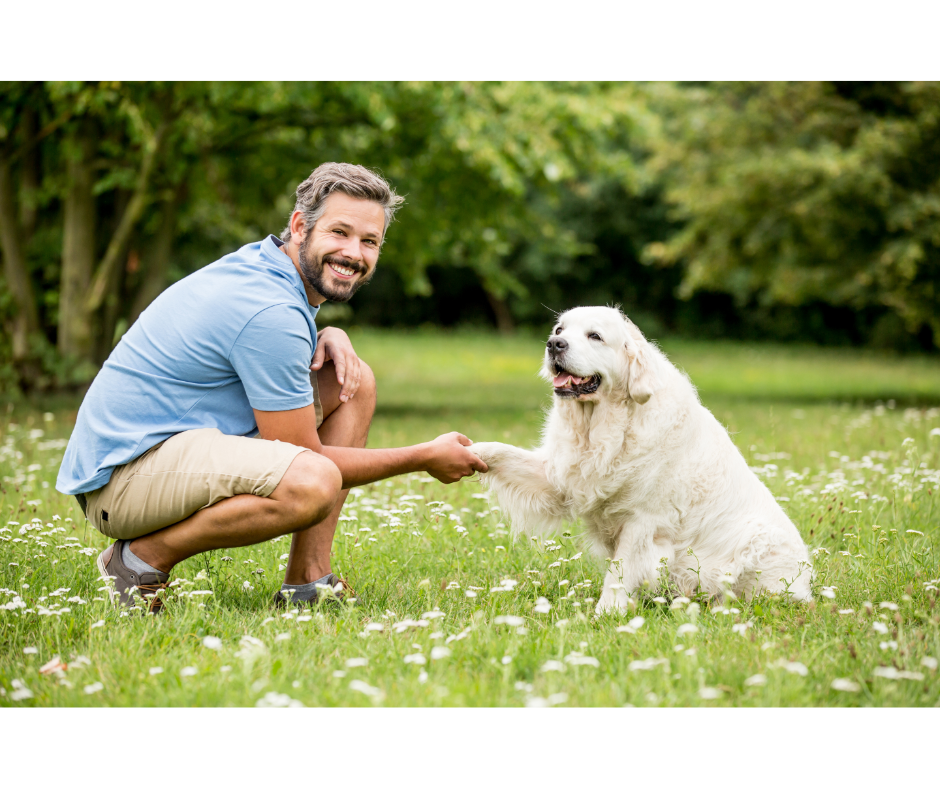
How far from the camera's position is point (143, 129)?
9164 mm

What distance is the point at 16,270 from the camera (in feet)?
34.5

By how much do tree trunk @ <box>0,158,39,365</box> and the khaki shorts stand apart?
325 inches

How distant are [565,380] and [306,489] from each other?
4.09ft

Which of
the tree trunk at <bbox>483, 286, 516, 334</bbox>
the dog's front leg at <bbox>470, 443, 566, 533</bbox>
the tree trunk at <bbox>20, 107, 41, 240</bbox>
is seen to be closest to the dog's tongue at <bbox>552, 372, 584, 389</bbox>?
the dog's front leg at <bbox>470, 443, 566, 533</bbox>

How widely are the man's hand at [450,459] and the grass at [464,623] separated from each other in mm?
485

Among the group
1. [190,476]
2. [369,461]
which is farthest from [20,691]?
[369,461]

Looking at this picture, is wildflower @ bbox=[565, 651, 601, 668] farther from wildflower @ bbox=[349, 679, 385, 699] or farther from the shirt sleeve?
the shirt sleeve

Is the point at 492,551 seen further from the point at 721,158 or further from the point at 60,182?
the point at 721,158

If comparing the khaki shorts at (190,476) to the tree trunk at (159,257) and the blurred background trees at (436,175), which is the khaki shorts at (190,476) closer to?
the blurred background trees at (436,175)

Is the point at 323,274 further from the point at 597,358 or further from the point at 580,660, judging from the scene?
the point at 580,660

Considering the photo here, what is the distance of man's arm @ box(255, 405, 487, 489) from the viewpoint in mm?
3377

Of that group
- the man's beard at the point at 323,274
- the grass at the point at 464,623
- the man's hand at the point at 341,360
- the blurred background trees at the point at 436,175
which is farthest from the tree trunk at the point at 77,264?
the man's beard at the point at 323,274

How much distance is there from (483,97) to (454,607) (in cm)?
687

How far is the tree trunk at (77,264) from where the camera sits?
34.8 ft
